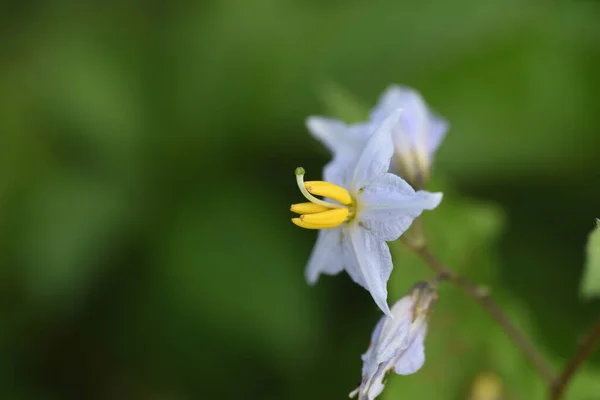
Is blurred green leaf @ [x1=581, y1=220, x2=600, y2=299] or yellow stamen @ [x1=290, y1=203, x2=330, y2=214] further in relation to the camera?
blurred green leaf @ [x1=581, y1=220, x2=600, y2=299]

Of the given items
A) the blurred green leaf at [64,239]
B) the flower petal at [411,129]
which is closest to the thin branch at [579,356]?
the flower petal at [411,129]

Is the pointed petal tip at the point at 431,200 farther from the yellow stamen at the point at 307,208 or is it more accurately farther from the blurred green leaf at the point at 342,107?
the blurred green leaf at the point at 342,107

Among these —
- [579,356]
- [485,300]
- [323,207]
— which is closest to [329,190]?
[323,207]

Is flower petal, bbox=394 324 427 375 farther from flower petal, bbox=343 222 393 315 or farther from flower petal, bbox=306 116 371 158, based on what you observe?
flower petal, bbox=306 116 371 158

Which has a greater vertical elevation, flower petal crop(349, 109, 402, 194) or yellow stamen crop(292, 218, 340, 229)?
flower petal crop(349, 109, 402, 194)

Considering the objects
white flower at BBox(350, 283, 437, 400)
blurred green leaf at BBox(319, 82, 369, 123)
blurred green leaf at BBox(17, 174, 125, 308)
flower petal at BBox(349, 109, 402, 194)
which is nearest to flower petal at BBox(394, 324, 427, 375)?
white flower at BBox(350, 283, 437, 400)

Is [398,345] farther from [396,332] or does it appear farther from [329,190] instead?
[329,190]
